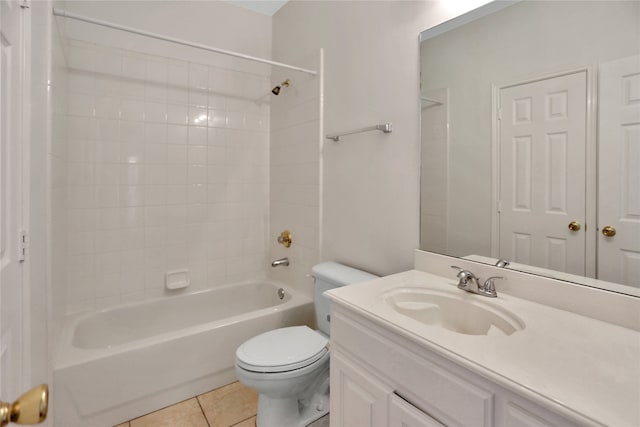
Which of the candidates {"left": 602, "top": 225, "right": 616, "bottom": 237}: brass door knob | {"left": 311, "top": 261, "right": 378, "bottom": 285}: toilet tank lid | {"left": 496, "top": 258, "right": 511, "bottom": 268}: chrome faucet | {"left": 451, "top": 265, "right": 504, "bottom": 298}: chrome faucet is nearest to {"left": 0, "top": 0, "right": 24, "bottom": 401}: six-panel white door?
{"left": 311, "top": 261, "right": 378, "bottom": 285}: toilet tank lid

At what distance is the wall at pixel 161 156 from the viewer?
198 cm

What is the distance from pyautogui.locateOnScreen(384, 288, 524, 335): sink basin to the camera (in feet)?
3.46

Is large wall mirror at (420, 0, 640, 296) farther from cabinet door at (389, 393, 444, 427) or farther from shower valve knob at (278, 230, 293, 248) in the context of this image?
shower valve knob at (278, 230, 293, 248)

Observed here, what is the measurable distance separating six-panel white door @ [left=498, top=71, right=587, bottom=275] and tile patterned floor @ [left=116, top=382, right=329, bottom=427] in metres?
1.28

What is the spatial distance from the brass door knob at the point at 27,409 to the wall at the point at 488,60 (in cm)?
133

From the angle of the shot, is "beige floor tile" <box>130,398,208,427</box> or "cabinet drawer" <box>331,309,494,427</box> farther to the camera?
"beige floor tile" <box>130,398,208,427</box>

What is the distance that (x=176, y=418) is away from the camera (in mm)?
1601

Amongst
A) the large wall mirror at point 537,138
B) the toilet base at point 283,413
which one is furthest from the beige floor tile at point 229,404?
the large wall mirror at point 537,138

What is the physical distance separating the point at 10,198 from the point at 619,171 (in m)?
1.75

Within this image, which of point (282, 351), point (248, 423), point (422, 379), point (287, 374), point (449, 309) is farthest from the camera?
point (248, 423)

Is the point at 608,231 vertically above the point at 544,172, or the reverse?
the point at 544,172

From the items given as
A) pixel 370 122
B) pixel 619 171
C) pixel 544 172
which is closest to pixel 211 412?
pixel 370 122

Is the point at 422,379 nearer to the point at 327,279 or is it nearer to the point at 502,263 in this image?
the point at 502,263

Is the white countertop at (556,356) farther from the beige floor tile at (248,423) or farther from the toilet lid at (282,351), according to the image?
the beige floor tile at (248,423)
